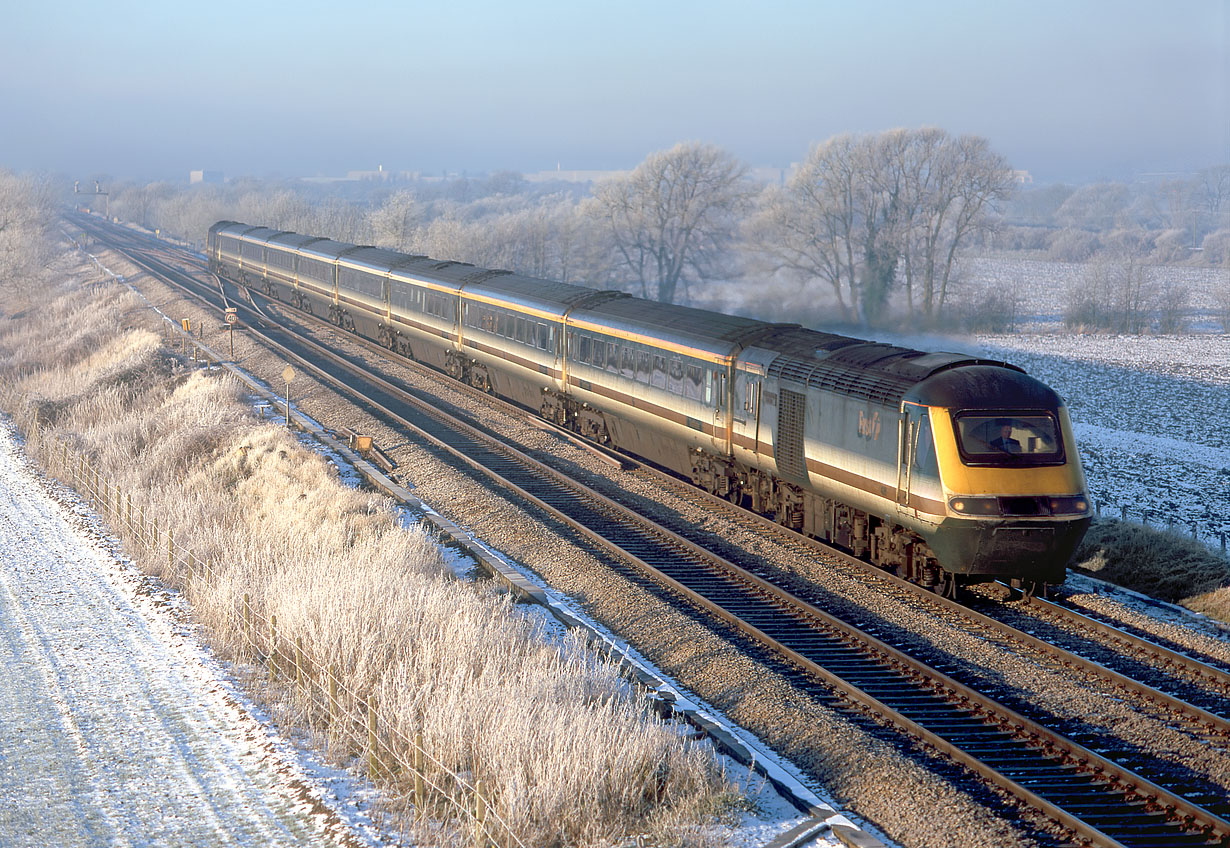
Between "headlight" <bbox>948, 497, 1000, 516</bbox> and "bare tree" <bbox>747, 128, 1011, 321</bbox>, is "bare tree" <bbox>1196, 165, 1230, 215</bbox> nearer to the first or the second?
"bare tree" <bbox>747, 128, 1011, 321</bbox>

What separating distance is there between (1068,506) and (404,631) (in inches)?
311

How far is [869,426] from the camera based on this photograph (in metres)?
13.9

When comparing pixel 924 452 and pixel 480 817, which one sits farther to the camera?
pixel 924 452

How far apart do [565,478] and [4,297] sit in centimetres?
4906

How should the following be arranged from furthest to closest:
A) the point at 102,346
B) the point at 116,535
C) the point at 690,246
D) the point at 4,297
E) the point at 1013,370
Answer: the point at 690,246, the point at 4,297, the point at 102,346, the point at 116,535, the point at 1013,370

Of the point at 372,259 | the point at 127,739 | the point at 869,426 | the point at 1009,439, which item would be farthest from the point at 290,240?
the point at 1009,439

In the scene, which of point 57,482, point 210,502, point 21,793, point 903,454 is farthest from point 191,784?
point 57,482

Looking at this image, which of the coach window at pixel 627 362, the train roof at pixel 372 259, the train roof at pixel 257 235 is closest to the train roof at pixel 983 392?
the coach window at pixel 627 362

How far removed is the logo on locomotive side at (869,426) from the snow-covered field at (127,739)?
7.98 meters

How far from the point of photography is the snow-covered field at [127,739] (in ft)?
29.7

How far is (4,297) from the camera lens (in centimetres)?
5638

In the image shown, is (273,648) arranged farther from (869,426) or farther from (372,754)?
(869,426)

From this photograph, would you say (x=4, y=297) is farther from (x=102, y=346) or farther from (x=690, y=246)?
(x=690, y=246)

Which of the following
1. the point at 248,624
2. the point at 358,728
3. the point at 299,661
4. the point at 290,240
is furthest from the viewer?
the point at 290,240
